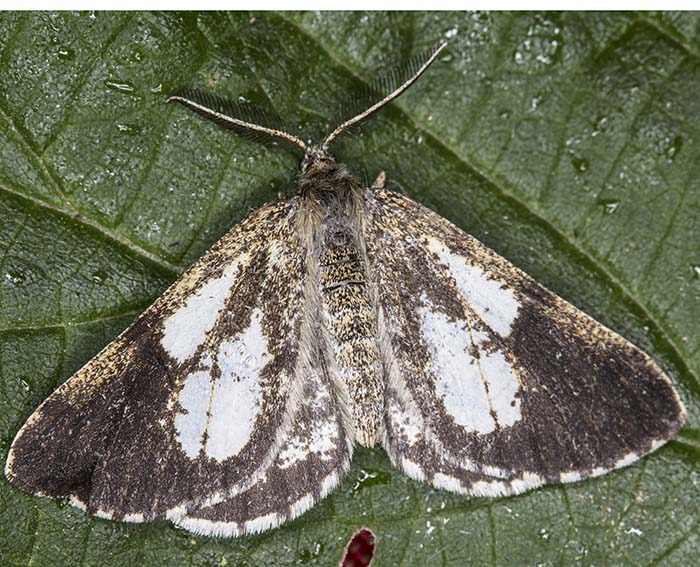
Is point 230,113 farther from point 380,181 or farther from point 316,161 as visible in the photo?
point 380,181

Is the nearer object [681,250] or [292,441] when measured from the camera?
[292,441]

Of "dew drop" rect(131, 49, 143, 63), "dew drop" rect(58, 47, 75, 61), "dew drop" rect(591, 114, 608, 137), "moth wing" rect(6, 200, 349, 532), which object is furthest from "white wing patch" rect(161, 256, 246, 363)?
"dew drop" rect(591, 114, 608, 137)

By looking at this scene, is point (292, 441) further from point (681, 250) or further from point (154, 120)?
point (681, 250)

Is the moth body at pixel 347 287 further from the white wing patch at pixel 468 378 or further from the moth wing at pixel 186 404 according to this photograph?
the white wing patch at pixel 468 378

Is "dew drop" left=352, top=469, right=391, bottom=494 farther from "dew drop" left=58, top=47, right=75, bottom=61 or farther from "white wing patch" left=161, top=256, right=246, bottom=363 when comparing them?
"dew drop" left=58, top=47, right=75, bottom=61

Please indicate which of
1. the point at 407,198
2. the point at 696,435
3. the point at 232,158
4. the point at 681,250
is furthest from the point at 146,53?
the point at 696,435

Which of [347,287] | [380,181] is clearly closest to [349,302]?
[347,287]
